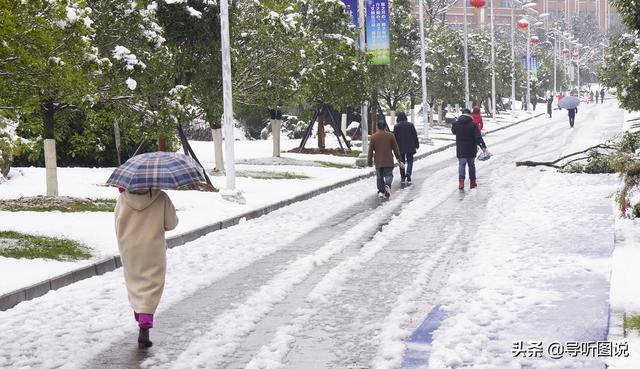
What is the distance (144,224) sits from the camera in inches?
309

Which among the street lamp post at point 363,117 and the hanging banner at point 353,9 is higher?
the hanging banner at point 353,9

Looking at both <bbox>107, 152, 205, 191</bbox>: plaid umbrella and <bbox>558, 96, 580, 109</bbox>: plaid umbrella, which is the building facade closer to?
<bbox>558, 96, 580, 109</bbox>: plaid umbrella

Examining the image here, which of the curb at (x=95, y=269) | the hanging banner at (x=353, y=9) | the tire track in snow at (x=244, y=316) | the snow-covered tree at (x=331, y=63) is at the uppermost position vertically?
the hanging banner at (x=353, y=9)

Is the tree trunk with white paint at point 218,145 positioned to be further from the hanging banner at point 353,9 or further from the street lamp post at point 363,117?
the hanging banner at point 353,9

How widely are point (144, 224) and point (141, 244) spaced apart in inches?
6.9

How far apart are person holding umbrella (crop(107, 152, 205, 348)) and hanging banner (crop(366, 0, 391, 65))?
24.5m

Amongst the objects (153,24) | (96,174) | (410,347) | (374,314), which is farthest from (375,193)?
(410,347)

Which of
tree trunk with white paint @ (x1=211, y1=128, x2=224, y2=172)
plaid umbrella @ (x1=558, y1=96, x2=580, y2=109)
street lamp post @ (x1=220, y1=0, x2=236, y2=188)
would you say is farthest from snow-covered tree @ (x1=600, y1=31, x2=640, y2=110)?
plaid umbrella @ (x1=558, y1=96, x2=580, y2=109)

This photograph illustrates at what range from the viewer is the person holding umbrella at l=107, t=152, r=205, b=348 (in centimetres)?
766

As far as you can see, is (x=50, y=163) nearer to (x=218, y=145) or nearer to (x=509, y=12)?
(x=218, y=145)

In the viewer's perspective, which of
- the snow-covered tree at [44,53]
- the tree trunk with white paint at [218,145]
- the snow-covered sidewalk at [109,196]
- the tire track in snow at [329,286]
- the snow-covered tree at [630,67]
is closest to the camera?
the tire track in snow at [329,286]

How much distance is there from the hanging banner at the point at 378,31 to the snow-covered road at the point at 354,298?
53.1 feet

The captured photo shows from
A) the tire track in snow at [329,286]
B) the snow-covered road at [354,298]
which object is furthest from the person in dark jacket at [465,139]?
the snow-covered road at [354,298]

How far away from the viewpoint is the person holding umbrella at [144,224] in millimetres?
7656
